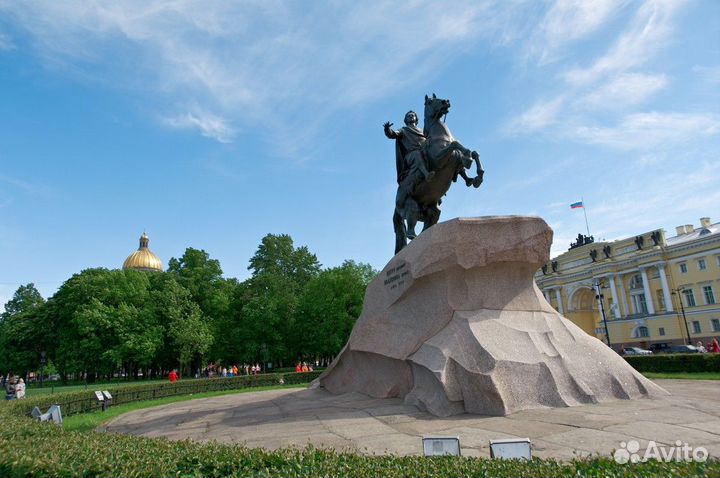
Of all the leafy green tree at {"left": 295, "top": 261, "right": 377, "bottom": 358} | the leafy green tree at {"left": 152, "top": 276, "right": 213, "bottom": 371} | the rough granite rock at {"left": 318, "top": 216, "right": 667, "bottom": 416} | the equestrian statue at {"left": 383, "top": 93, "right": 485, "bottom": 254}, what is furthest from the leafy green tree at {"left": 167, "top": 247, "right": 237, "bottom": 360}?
the rough granite rock at {"left": 318, "top": 216, "right": 667, "bottom": 416}

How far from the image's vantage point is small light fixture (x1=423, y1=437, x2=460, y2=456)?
4.64 m

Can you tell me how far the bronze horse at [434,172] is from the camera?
456 inches

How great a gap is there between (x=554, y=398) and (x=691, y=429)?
7.32 feet

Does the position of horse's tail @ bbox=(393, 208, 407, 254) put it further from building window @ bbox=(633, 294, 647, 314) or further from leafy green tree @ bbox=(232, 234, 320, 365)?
building window @ bbox=(633, 294, 647, 314)

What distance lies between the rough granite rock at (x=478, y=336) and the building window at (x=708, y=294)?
53.2 meters

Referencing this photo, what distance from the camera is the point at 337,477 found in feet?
11.4

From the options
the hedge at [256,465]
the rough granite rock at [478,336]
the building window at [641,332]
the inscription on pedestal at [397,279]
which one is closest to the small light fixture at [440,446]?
the hedge at [256,465]

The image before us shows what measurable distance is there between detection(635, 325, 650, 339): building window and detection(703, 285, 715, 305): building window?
789 centimetres

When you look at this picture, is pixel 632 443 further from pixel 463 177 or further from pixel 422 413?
pixel 463 177

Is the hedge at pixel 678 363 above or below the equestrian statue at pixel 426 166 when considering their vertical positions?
below

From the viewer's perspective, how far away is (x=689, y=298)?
174 feet

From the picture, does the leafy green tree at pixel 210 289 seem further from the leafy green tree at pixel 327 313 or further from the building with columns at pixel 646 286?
the building with columns at pixel 646 286

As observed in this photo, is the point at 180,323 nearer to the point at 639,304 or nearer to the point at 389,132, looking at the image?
the point at 389,132

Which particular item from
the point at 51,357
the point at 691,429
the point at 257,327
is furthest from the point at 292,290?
the point at 691,429
